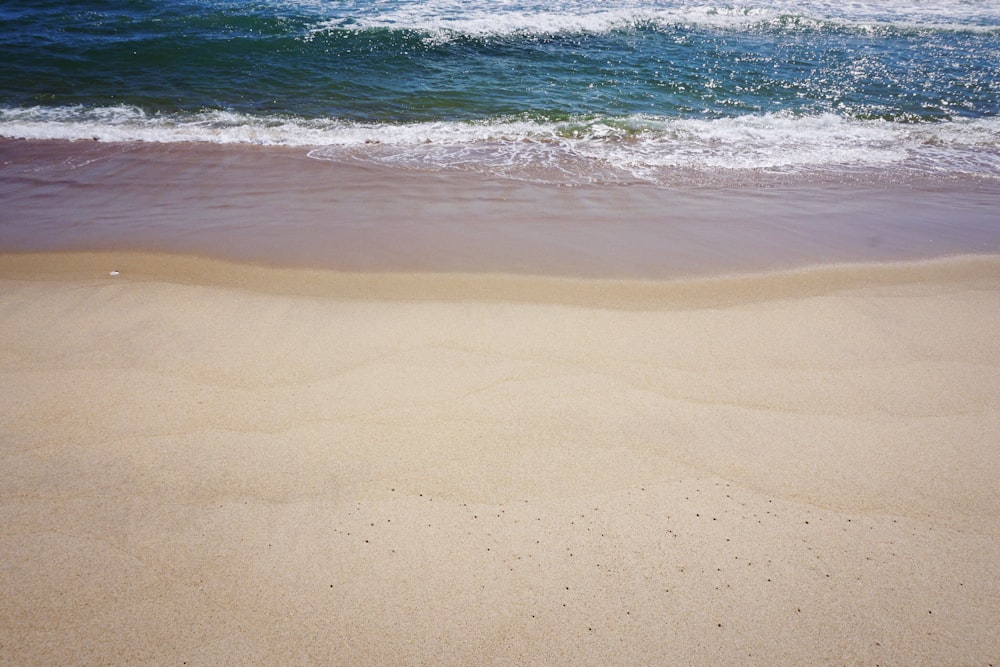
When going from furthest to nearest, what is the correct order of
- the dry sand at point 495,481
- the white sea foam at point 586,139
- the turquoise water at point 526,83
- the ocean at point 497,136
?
the turquoise water at point 526,83, the white sea foam at point 586,139, the ocean at point 497,136, the dry sand at point 495,481

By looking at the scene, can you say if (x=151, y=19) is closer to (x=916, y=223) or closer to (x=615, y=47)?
(x=615, y=47)

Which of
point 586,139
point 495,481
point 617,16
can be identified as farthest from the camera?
point 617,16

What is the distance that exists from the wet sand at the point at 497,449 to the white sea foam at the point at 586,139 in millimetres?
2378

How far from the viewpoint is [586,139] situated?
7453 mm

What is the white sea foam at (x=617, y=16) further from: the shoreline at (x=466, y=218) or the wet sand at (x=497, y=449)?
the wet sand at (x=497, y=449)

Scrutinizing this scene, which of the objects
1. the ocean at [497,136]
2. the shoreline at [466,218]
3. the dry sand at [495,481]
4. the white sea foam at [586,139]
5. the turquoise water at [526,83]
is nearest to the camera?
the dry sand at [495,481]

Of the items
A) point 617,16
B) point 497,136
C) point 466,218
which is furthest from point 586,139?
point 617,16

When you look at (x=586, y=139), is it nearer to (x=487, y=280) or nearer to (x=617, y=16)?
(x=487, y=280)

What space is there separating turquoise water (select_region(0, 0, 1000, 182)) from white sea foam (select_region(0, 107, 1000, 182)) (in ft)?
0.14

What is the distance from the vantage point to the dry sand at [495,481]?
1847 mm

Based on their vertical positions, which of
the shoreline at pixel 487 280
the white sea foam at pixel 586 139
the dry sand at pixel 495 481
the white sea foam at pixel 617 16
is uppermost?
the white sea foam at pixel 617 16

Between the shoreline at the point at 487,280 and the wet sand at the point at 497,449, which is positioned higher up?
the shoreline at the point at 487,280

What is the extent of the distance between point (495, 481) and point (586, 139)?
6.17 metres

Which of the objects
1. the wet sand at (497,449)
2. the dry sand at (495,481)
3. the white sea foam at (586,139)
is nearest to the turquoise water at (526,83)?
the white sea foam at (586,139)
